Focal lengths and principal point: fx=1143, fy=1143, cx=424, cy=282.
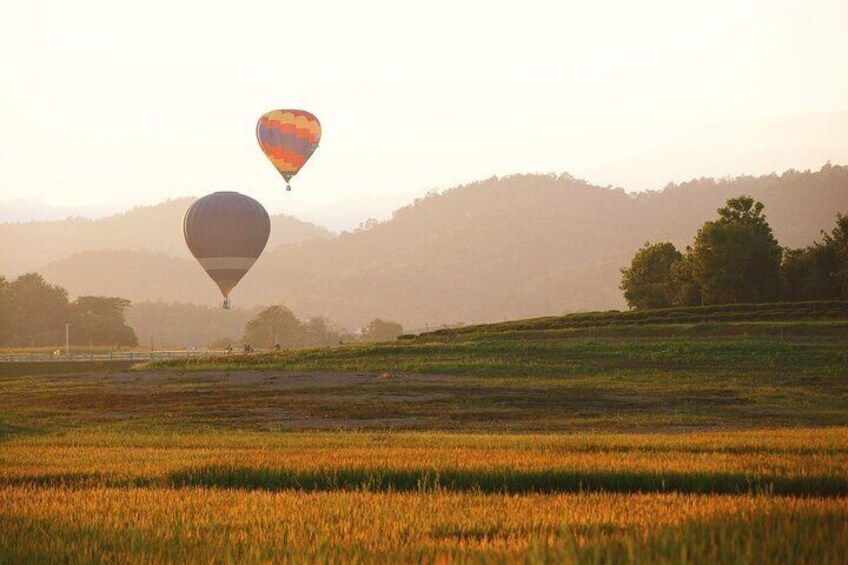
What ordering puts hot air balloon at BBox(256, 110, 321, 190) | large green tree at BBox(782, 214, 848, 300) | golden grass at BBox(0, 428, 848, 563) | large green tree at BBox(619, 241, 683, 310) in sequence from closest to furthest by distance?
golden grass at BBox(0, 428, 848, 563) < large green tree at BBox(782, 214, 848, 300) < hot air balloon at BBox(256, 110, 321, 190) < large green tree at BBox(619, 241, 683, 310)

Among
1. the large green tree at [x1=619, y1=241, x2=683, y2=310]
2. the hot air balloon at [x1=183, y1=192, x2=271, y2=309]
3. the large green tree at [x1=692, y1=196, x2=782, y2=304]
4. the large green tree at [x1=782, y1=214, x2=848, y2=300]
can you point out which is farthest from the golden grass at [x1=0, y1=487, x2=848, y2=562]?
the large green tree at [x1=619, y1=241, x2=683, y2=310]

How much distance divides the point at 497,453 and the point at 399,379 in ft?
161

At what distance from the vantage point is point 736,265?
122000 millimetres

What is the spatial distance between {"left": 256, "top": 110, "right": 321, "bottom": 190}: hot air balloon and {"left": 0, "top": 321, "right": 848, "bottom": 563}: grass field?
57935mm

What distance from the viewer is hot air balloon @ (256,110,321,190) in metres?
126

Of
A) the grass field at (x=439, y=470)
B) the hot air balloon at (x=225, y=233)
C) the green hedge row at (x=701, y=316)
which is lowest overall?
the grass field at (x=439, y=470)

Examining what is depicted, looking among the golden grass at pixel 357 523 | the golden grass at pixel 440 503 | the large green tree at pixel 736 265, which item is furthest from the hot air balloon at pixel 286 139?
the golden grass at pixel 357 523

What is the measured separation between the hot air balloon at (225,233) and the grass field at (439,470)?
191ft

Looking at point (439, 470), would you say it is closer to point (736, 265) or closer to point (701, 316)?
point (701, 316)

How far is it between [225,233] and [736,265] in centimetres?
5616

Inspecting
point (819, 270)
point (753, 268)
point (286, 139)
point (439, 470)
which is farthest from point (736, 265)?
point (439, 470)

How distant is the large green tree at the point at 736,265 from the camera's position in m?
122

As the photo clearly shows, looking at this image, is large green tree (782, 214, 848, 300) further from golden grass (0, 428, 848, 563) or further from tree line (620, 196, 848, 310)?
golden grass (0, 428, 848, 563)

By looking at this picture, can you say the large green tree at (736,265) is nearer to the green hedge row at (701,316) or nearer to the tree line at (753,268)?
the tree line at (753,268)
